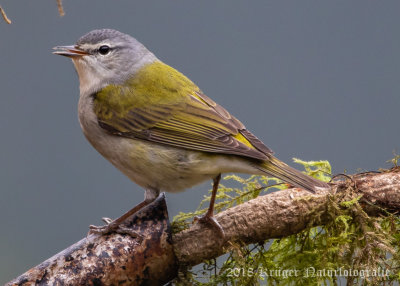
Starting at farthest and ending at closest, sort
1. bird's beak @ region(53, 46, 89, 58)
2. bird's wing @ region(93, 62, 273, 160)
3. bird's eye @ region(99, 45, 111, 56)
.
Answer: bird's eye @ region(99, 45, 111, 56) < bird's beak @ region(53, 46, 89, 58) < bird's wing @ region(93, 62, 273, 160)

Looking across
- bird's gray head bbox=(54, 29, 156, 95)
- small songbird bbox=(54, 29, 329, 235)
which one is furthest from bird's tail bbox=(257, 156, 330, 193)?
bird's gray head bbox=(54, 29, 156, 95)

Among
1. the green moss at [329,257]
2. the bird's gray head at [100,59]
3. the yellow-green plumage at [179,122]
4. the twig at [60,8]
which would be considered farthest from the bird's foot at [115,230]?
the twig at [60,8]

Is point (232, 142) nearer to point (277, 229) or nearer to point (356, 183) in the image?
point (277, 229)

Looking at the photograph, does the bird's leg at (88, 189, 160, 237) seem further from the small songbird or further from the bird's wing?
the bird's wing

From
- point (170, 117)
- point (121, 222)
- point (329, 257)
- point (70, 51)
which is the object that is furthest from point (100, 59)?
point (329, 257)

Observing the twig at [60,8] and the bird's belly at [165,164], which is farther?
the bird's belly at [165,164]

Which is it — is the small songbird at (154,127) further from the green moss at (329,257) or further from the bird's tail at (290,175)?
the green moss at (329,257)

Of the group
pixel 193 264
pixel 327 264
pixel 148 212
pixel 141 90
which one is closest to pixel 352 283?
pixel 327 264
